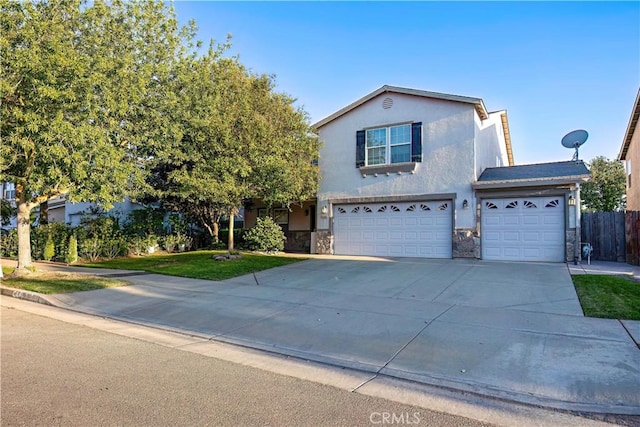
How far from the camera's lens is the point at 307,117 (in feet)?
56.6

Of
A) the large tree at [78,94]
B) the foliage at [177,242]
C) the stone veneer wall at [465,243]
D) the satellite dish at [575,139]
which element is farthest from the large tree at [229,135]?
the satellite dish at [575,139]

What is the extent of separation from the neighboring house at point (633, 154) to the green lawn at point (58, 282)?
2040 centimetres

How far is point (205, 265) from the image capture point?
1381 cm

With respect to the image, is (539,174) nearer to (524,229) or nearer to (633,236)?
(524,229)

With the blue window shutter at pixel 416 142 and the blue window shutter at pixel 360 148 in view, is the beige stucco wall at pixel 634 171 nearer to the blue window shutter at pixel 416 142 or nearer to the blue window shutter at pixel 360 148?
the blue window shutter at pixel 416 142

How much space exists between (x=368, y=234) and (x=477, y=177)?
5059mm

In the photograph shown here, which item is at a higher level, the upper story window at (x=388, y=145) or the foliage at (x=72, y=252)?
the upper story window at (x=388, y=145)

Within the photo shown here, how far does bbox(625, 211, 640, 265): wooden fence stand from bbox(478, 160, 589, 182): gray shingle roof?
82.5 inches

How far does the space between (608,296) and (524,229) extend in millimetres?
6672

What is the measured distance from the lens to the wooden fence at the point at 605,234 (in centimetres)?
1450

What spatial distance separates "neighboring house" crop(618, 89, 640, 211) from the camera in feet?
58.6

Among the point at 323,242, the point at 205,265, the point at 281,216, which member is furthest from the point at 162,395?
the point at 281,216

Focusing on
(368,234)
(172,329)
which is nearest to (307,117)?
(368,234)

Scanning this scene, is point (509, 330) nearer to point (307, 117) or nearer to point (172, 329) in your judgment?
point (172, 329)
